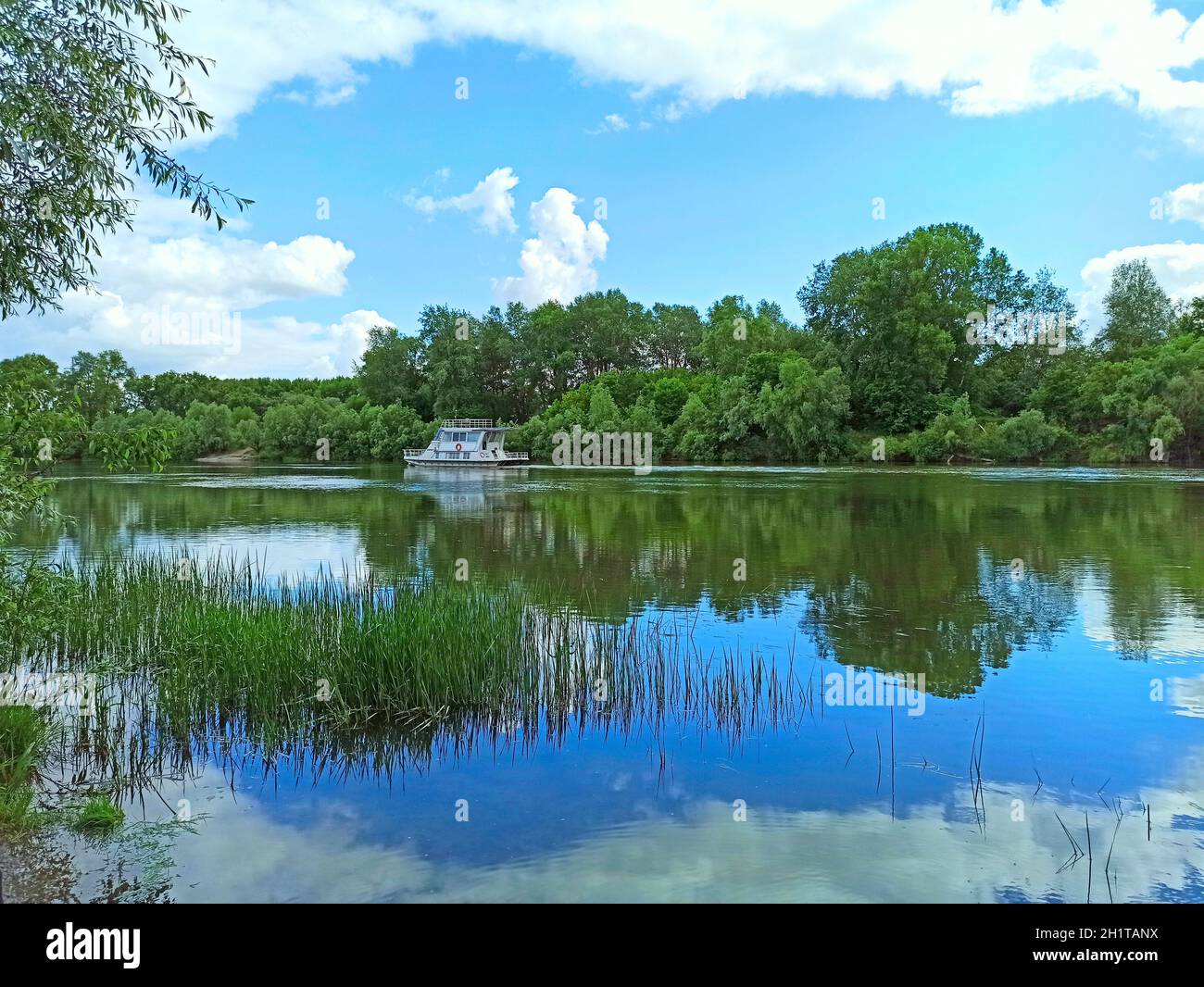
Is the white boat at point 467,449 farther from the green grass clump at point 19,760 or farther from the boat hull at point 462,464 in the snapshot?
the green grass clump at point 19,760

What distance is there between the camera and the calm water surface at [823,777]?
534 cm

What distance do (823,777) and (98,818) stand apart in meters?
5.09

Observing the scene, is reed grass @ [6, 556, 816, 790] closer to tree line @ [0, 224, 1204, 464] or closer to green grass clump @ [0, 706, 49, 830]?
green grass clump @ [0, 706, 49, 830]

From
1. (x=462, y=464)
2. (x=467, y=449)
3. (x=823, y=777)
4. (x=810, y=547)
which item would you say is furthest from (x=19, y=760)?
(x=467, y=449)

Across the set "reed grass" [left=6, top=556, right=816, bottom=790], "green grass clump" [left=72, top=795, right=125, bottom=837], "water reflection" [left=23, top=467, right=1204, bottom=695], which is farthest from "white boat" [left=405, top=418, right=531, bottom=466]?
"green grass clump" [left=72, top=795, right=125, bottom=837]

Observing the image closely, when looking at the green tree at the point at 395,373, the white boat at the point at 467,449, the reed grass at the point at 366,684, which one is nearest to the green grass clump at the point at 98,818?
the reed grass at the point at 366,684

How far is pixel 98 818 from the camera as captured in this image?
575cm

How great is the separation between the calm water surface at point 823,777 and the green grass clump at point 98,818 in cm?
25

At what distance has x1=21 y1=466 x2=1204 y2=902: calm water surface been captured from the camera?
5340mm

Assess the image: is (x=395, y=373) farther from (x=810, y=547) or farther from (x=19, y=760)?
(x=19, y=760)

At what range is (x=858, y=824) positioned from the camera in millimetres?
6027

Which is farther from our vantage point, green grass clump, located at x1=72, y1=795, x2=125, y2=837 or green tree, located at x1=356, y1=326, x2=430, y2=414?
green tree, located at x1=356, y1=326, x2=430, y2=414

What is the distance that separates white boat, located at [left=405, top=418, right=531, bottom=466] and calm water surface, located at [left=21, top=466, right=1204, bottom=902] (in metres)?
51.2
